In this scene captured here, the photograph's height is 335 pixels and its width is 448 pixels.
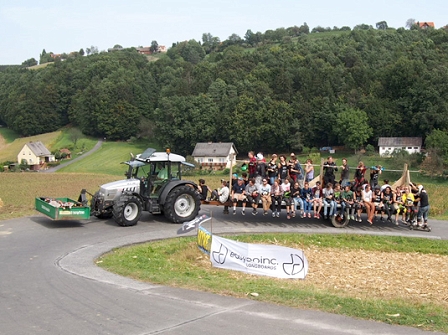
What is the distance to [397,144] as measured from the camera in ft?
254

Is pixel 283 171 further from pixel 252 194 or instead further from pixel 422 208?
pixel 422 208

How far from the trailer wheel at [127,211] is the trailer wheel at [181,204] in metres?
1.09

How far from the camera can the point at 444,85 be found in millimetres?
77750

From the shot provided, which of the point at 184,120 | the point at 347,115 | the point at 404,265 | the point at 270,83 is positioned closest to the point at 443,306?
the point at 404,265

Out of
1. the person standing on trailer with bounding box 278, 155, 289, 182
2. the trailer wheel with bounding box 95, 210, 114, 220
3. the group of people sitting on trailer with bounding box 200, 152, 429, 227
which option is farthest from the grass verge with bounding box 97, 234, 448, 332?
the trailer wheel with bounding box 95, 210, 114, 220

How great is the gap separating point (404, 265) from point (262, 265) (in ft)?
17.1

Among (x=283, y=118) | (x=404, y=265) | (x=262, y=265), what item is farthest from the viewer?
(x=283, y=118)

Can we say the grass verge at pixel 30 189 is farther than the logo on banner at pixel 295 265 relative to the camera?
Yes

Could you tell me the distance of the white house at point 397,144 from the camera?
3011 inches

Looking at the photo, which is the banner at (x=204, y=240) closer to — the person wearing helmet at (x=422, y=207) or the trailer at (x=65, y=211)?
the trailer at (x=65, y=211)

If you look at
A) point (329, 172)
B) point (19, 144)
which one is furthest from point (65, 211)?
point (19, 144)

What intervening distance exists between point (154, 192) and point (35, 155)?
78.7m

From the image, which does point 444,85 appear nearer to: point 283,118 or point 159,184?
point 283,118

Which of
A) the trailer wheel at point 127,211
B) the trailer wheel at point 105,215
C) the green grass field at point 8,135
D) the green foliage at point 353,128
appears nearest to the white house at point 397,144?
the green foliage at point 353,128
